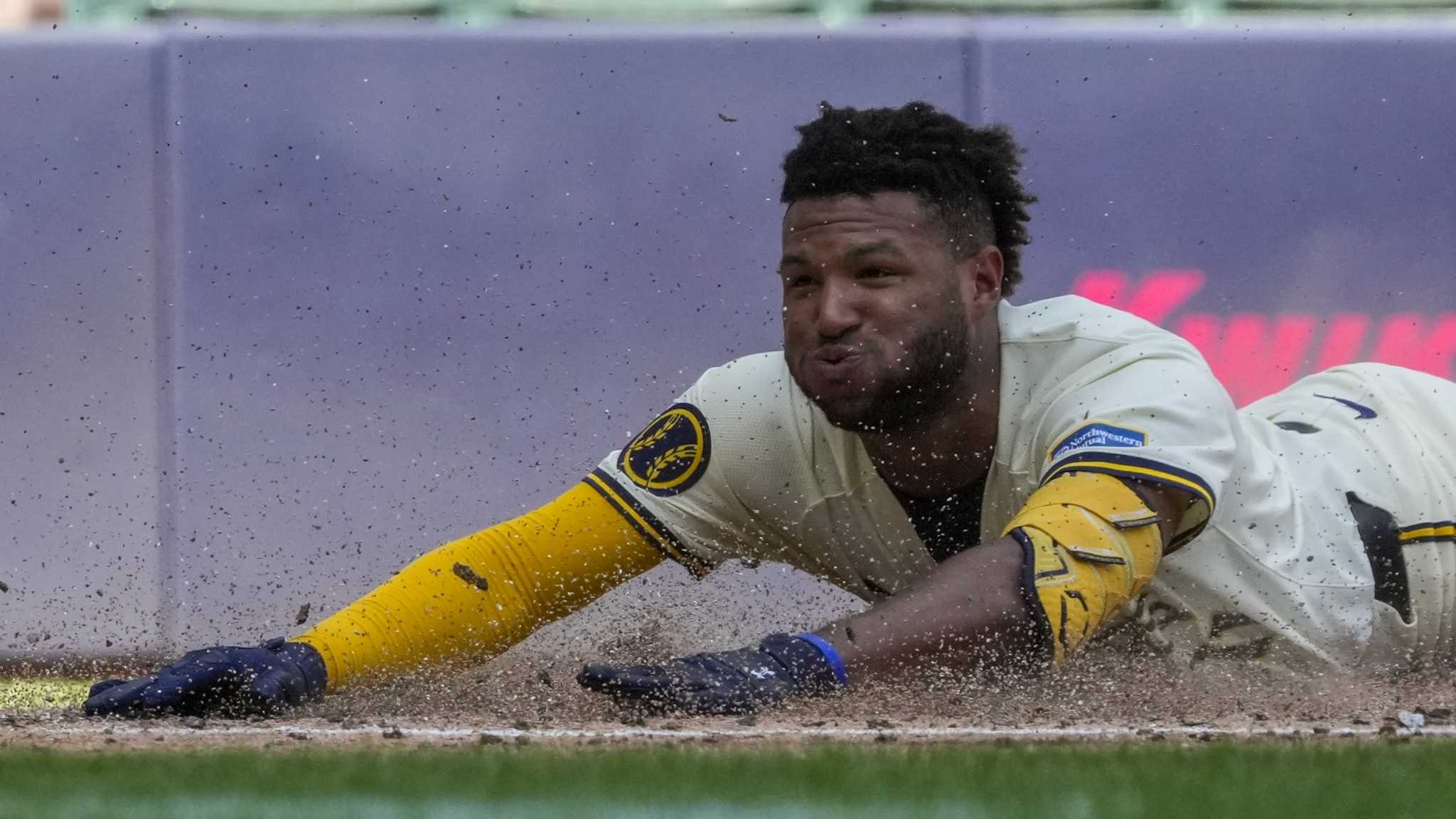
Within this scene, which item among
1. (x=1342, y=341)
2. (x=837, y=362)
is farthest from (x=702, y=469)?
(x=1342, y=341)

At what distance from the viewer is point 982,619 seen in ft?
6.34

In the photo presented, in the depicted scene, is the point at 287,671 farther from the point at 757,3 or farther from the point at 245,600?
the point at 757,3

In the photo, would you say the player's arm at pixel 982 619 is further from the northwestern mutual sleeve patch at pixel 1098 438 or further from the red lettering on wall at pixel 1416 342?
the red lettering on wall at pixel 1416 342

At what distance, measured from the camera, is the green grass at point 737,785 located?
1.30 metres

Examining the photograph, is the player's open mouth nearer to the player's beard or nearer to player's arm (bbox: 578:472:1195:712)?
the player's beard

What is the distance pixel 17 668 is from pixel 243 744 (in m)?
2.23

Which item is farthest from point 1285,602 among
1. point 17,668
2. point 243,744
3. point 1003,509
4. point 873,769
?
point 17,668

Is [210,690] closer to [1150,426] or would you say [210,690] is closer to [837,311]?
[837,311]

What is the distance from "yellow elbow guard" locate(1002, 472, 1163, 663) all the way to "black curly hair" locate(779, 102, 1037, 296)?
0.54m

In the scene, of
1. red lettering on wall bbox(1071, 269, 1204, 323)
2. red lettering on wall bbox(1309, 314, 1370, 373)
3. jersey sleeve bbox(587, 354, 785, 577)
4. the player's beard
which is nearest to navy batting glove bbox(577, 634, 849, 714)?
the player's beard

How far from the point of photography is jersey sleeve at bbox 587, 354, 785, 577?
251 cm

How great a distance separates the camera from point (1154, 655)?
2318mm

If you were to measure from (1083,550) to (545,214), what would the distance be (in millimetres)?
2058

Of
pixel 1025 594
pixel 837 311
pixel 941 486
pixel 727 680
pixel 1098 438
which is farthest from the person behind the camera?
pixel 941 486
